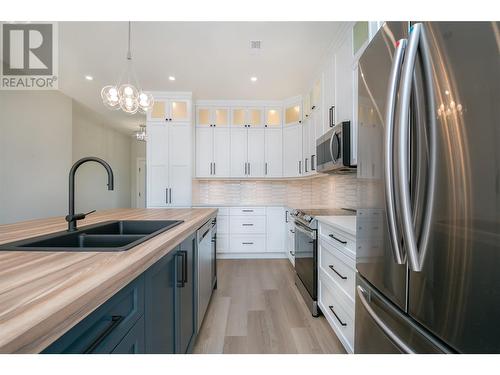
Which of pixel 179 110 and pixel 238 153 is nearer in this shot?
pixel 179 110

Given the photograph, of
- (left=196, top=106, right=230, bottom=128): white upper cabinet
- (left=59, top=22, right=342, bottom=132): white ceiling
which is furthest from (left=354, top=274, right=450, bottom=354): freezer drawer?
(left=196, top=106, right=230, bottom=128): white upper cabinet

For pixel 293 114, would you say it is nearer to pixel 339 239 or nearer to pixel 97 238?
pixel 339 239

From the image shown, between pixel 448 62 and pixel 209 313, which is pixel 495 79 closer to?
pixel 448 62

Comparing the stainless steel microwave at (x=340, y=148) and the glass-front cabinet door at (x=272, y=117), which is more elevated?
the glass-front cabinet door at (x=272, y=117)

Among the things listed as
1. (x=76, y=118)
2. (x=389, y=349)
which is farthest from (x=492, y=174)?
(x=76, y=118)

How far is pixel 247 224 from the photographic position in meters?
3.94

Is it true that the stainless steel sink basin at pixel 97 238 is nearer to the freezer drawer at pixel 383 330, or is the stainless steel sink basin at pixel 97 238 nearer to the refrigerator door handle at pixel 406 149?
the refrigerator door handle at pixel 406 149

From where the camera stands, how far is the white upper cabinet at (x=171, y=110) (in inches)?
151

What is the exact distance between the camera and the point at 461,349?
1.99 feet

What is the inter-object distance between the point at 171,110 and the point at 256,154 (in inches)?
64.5

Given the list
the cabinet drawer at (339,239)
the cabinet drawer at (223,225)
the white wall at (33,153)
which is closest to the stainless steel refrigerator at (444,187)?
the cabinet drawer at (339,239)

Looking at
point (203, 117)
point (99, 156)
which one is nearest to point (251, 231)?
point (203, 117)

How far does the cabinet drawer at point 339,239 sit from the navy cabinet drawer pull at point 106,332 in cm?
124

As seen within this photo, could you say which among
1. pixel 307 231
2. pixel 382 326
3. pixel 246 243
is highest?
pixel 307 231
